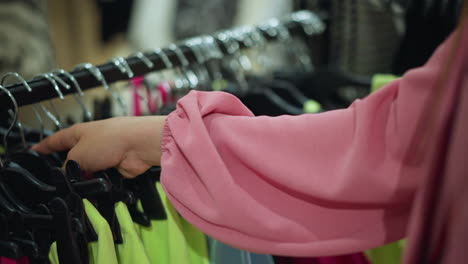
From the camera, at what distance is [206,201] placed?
15.4 inches

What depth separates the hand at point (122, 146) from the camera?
1.39 ft

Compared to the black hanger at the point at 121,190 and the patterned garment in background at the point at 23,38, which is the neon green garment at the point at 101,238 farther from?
the patterned garment in background at the point at 23,38

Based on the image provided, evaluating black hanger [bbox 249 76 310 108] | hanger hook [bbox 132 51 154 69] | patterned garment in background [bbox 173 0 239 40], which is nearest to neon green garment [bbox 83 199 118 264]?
hanger hook [bbox 132 51 154 69]

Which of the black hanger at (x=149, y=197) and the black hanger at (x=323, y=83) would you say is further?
the black hanger at (x=323, y=83)

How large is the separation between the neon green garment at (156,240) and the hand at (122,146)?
0.06 meters

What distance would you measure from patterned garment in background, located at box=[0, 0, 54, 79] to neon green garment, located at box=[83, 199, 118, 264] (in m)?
0.57

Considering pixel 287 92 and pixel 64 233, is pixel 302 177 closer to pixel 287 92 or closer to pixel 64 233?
pixel 64 233

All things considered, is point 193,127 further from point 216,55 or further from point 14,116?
point 216,55

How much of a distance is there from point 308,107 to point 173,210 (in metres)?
0.33

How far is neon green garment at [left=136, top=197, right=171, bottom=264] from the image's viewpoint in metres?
0.46

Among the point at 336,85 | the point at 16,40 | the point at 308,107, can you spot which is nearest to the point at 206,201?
the point at 308,107

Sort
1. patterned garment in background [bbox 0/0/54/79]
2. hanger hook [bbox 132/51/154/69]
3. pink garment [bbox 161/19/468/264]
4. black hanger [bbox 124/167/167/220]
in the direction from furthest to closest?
1. patterned garment in background [bbox 0/0/54/79]
2. hanger hook [bbox 132/51/154/69]
3. black hanger [bbox 124/167/167/220]
4. pink garment [bbox 161/19/468/264]

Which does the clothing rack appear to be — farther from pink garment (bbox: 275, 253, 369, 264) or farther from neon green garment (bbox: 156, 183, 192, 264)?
pink garment (bbox: 275, 253, 369, 264)

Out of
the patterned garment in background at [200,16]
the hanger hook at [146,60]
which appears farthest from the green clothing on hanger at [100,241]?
the patterned garment in background at [200,16]
